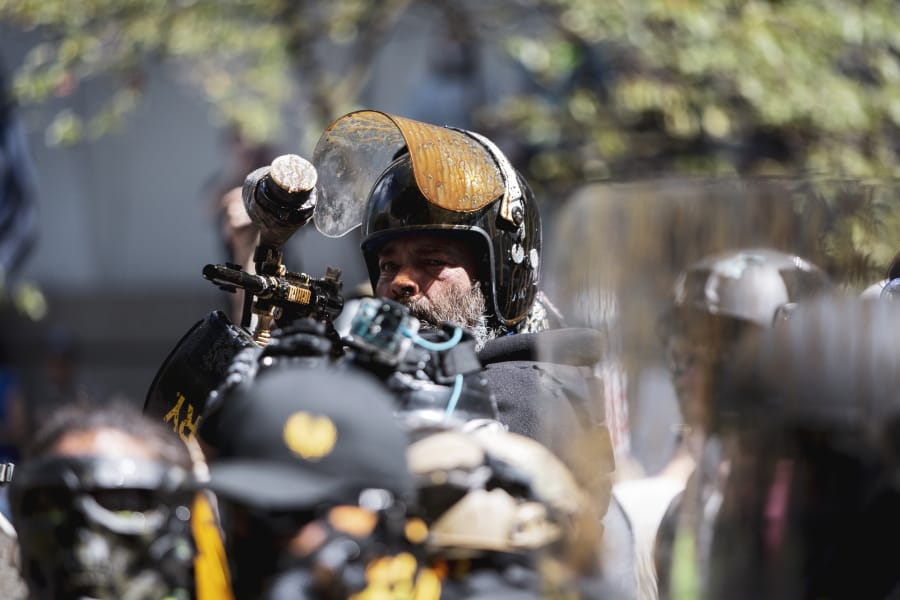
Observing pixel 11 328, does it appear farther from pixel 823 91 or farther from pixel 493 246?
pixel 493 246

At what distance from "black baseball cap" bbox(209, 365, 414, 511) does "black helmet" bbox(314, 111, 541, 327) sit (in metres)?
1.05

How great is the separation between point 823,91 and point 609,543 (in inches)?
179

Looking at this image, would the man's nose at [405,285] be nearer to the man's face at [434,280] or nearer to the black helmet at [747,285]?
the man's face at [434,280]

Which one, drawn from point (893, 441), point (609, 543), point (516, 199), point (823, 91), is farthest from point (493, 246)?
point (823, 91)

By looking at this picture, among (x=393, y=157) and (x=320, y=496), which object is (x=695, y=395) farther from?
(x=393, y=157)

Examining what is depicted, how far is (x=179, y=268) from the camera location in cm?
1091

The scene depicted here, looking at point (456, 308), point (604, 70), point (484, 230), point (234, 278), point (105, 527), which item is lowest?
point (604, 70)

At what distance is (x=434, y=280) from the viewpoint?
127 inches

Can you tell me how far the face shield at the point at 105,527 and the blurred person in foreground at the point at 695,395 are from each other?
0.78 meters

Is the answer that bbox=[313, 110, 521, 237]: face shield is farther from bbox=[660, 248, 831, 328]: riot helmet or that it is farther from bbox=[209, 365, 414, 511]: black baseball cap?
bbox=[209, 365, 414, 511]: black baseball cap

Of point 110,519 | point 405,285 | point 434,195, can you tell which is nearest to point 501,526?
point 110,519

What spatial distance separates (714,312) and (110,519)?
48.8 inches

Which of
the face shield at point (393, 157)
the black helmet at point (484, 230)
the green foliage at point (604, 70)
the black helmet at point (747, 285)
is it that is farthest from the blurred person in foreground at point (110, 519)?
the green foliage at point (604, 70)

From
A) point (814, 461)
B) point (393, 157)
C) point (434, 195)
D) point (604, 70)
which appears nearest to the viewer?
point (814, 461)
